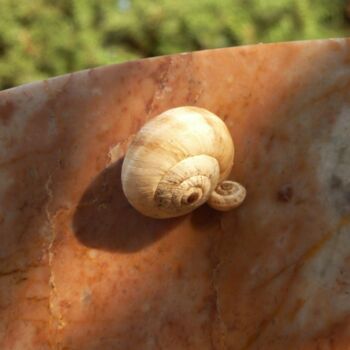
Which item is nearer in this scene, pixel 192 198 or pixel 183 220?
pixel 192 198

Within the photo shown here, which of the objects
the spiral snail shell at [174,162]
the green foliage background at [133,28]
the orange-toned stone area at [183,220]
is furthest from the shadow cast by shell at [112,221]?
the green foliage background at [133,28]

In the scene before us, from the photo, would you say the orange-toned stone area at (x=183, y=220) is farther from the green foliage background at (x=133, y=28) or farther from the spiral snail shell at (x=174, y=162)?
the green foliage background at (x=133, y=28)

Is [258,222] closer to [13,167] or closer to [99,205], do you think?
[99,205]

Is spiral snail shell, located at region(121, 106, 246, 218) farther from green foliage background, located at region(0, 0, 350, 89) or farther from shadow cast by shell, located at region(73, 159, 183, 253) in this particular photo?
green foliage background, located at region(0, 0, 350, 89)

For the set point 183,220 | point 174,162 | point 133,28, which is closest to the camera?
point 174,162

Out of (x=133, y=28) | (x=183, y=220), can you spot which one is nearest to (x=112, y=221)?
(x=183, y=220)

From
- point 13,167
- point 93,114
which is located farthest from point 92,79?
point 13,167

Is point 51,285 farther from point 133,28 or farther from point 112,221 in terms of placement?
point 133,28

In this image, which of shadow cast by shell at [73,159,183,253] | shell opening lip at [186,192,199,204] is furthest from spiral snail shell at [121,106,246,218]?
shadow cast by shell at [73,159,183,253]
